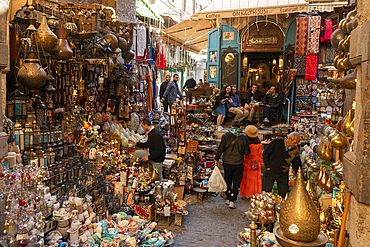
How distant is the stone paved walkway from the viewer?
4879 millimetres

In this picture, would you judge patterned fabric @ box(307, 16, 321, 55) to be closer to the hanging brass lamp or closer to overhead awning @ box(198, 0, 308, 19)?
overhead awning @ box(198, 0, 308, 19)

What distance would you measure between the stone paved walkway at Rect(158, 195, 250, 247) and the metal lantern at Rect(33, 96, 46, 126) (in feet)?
8.04

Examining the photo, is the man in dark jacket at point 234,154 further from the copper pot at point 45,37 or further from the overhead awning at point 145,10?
the overhead awning at point 145,10

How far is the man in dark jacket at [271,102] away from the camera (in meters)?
11.2

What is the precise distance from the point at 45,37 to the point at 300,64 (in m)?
9.40

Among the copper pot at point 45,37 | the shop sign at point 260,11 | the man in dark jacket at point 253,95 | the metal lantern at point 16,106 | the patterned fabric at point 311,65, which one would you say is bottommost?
the metal lantern at point 16,106

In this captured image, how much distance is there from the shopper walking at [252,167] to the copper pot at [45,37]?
3703 mm

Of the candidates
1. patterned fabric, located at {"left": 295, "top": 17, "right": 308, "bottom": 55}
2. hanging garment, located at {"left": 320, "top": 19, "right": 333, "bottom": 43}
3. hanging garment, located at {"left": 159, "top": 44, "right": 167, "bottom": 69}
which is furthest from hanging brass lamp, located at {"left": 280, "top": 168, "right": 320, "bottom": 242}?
hanging garment, located at {"left": 159, "top": 44, "right": 167, "bottom": 69}

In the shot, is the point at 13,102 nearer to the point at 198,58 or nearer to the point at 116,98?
the point at 116,98

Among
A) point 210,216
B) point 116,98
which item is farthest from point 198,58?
point 210,216

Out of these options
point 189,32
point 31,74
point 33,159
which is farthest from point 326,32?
point 33,159

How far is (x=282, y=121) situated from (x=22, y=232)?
10517mm

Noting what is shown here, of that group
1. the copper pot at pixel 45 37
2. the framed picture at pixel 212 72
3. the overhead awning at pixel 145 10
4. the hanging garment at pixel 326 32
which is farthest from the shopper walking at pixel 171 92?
the copper pot at pixel 45 37

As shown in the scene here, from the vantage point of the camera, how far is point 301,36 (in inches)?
461
